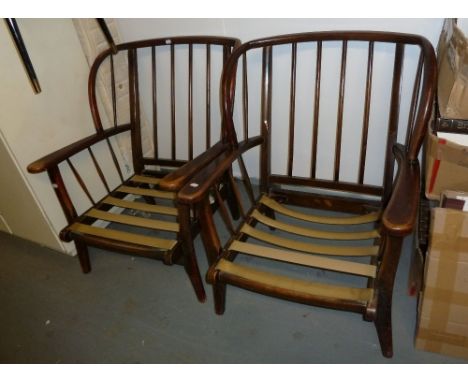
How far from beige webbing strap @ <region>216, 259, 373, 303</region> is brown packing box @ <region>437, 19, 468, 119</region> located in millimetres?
514

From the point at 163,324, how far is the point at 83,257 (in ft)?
1.61

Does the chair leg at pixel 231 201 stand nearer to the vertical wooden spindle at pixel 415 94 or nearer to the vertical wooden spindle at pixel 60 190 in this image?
the vertical wooden spindle at pixel 60 190

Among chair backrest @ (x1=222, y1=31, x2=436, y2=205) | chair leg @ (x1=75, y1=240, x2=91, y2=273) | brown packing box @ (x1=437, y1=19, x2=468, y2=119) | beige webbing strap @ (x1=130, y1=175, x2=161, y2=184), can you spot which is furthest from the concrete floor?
brown packing box @ (x1=437, y1=19, x2=468, y2=119)

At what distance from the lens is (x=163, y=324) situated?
1331 millimetres

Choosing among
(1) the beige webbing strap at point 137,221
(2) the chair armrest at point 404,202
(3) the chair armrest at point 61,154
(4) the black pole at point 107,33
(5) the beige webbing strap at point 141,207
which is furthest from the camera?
(4) the black pole at point 107,33

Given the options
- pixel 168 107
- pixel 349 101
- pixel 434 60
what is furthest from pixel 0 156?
pixel 434 60

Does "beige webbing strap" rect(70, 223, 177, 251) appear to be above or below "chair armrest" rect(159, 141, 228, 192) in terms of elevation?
below

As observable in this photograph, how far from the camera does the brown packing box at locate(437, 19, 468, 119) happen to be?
2.68 ft

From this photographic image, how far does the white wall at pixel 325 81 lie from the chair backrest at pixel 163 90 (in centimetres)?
8

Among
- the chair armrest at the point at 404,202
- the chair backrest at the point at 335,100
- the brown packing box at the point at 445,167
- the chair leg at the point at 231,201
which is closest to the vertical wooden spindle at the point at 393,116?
the chair backrest at the point at 335,100

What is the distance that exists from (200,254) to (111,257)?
43 cm

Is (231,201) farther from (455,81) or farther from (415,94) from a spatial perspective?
(455,81)

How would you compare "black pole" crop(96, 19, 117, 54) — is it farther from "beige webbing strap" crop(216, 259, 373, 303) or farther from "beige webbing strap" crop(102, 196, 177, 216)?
"beige webbing strap" crop(216, 259, 373, 303)

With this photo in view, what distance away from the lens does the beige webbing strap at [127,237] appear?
49.0 inches
